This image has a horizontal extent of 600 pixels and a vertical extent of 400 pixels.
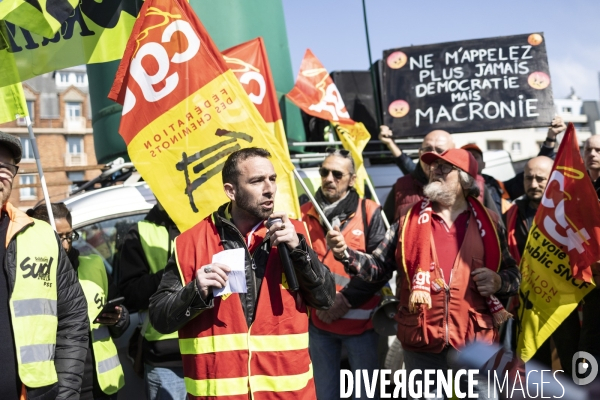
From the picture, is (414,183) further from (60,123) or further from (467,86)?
(60,123)

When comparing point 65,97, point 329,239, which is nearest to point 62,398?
point 329,239

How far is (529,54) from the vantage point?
719 cm

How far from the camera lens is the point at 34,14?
4.14 m

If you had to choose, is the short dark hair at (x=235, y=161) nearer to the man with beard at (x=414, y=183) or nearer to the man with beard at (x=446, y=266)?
the man with beard at (x=446, y=266)

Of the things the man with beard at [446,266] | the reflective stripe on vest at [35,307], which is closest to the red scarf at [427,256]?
the man with beard at [446,266]

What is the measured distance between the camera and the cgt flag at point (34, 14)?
412cm

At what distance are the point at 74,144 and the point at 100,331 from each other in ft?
185

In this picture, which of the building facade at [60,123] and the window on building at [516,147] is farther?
the building facade at [60,123]

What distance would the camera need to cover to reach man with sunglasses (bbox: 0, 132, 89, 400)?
295cm

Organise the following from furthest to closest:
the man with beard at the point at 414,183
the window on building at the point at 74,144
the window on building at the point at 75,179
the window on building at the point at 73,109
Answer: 1. the window on building at the point at 73,109
2. the window on building at the point at 74,144
3. the window on building at the point at 75,179
4. the man with beard at the point at 414,183

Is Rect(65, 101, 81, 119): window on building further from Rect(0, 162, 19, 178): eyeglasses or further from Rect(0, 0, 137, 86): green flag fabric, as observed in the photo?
Rect(0, 162, 19, 178): eyeglasses

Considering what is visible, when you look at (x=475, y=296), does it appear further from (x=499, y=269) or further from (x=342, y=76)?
(x=342, y=76)

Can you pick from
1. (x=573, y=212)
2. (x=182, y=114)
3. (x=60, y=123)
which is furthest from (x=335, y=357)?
(x=60, y=123)

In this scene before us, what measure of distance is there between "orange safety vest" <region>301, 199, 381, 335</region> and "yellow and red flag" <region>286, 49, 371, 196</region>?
1.24 m
